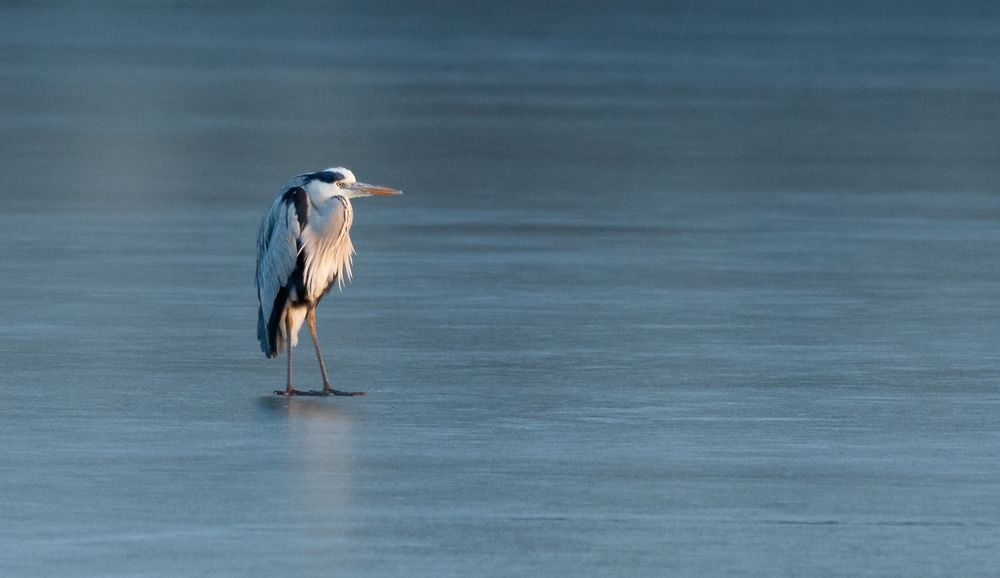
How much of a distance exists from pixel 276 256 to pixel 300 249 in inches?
4.4

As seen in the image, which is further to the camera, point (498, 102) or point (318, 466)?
point (498, 102)

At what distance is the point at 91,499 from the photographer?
713 cm

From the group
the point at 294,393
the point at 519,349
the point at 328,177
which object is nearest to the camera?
the point at 294,393

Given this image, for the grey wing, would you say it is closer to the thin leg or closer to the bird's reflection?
the thin leg

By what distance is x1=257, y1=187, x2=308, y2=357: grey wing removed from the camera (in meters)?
9.34

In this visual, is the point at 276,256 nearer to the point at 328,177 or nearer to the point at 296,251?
the point at 296,251

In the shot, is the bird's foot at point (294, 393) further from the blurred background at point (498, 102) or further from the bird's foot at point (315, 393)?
the blurred background at point (498, 102)

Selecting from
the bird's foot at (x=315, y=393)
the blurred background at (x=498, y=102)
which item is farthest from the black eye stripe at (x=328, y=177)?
the blurred background at (x=498, y=102)

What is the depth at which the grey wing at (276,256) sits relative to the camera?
934 centimetres

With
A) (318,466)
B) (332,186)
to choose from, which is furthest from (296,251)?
(318,466)

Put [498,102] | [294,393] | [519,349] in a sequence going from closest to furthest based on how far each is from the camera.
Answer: [294,393] → [519,349] → [498,102]

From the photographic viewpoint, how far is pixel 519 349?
10320 mm

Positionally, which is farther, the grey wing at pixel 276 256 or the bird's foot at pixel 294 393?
the grey wing at pixel 276 256

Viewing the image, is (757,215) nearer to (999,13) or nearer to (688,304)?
(688,304)
